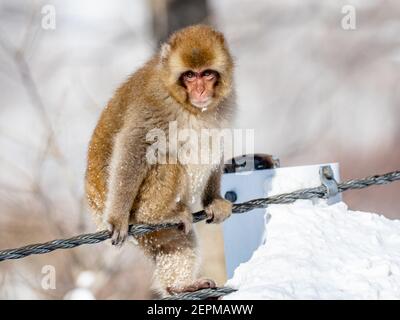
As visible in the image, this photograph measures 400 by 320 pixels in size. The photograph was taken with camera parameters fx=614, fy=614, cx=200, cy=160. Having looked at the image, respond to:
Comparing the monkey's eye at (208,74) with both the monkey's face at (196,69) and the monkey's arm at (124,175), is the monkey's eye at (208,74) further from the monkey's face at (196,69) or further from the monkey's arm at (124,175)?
the monkey's arm at (124,175)

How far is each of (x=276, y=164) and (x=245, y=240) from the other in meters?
0.67

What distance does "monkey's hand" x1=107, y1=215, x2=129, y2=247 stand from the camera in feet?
10.1

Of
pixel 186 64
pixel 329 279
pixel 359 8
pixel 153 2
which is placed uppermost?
pixel 359 8

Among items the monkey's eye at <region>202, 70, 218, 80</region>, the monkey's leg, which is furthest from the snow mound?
the monkey's eye at <region>202, 70, 218, 80</region>

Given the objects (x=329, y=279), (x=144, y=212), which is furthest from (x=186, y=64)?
(x=329, y=279)

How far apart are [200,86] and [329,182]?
0.90 meters

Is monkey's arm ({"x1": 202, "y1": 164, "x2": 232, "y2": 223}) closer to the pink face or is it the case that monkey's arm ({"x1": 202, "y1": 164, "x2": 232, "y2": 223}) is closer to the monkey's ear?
the pink face

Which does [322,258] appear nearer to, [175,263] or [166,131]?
[166,131]

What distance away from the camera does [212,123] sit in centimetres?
358

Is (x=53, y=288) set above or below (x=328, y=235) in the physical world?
below

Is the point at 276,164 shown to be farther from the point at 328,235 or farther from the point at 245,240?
the point at 328,235

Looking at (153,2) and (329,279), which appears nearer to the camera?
(329,279)

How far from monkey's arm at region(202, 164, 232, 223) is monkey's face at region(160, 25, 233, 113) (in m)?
0.49

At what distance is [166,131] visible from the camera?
133 inches
